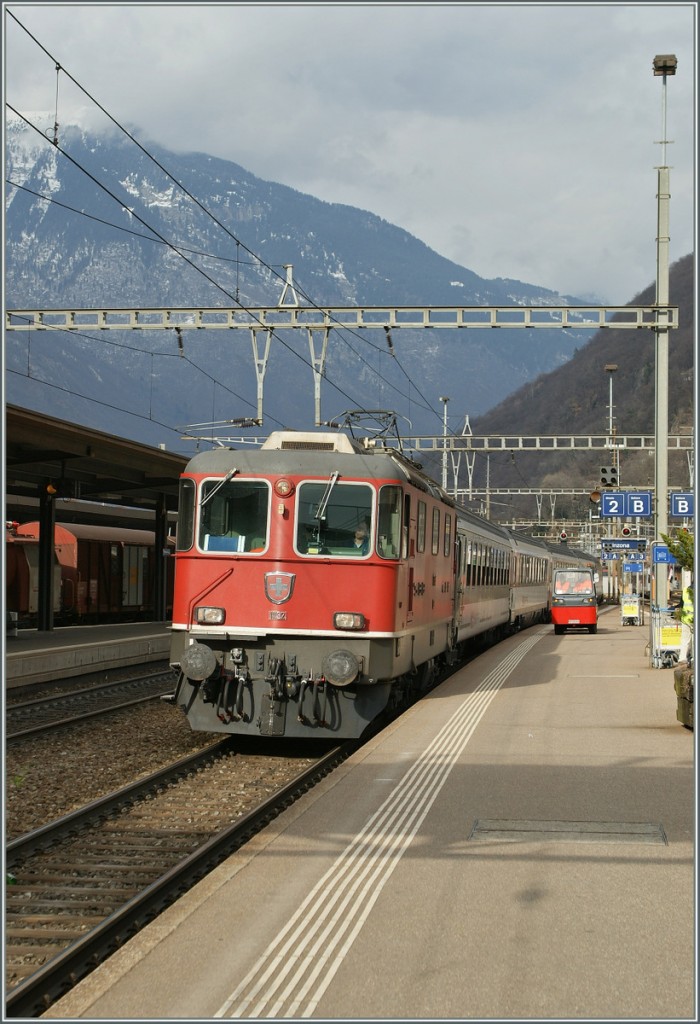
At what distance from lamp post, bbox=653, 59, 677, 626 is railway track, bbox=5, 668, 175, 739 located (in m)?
9.37

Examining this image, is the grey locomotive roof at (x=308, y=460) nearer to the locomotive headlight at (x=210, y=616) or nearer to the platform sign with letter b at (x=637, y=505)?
the locomotive headlight at (x=210, y=616)

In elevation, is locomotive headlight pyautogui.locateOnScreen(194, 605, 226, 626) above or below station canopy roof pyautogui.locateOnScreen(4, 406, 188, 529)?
below

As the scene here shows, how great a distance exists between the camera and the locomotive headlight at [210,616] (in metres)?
13.1

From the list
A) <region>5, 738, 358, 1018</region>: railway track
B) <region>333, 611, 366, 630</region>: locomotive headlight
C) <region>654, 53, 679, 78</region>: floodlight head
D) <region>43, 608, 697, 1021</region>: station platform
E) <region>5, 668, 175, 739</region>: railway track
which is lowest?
<region>5, 668, 175, 739</region>: railway track

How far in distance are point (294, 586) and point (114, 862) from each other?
4.90 meters

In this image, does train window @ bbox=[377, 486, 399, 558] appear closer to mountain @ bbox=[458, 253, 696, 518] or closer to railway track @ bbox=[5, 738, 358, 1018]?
railway track @ bbox=[5, 738, 358, 1018]

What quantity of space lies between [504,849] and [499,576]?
22798 mm

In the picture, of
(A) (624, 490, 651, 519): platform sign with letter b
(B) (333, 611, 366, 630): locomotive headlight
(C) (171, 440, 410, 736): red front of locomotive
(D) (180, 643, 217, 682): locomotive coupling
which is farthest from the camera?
(A) (624, 490, 651, 519): platform sign with letter b

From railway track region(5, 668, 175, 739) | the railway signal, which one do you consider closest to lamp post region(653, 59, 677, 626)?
the railway signal

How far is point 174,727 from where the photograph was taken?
16.1 metres

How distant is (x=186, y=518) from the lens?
13727 mm

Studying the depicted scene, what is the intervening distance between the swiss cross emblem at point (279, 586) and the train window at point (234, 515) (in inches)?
16.9

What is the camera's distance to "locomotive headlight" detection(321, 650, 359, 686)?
12539mm

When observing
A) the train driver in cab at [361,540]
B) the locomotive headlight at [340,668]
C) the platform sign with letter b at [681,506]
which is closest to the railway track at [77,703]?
the locomotive headlight at [340,668]
